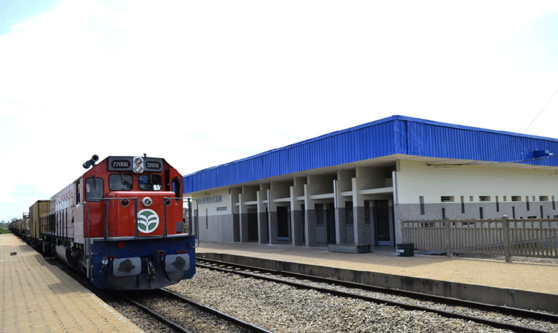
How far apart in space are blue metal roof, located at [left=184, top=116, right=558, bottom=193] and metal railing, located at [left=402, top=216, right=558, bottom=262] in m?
2.83

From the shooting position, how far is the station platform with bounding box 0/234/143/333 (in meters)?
7.08

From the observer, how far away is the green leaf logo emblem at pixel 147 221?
10570mm

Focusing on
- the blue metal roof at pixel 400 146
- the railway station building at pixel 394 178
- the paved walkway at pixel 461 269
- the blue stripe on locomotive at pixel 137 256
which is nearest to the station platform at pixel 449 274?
the paved walkway at pixel 461 269

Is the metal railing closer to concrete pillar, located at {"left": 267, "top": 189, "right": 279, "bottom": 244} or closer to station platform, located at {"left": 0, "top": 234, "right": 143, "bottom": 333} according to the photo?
concrete pillar, located at {"left": 267, "top": 189, "right": 279, "bottom": 244}

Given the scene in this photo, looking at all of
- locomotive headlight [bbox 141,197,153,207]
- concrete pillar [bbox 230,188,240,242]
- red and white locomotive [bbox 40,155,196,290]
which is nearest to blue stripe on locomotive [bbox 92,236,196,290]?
red and white locomotive [bbox 40,155,196,290]

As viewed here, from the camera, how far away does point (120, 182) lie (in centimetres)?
1111

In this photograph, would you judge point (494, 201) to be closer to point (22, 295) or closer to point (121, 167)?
point (121, 167)

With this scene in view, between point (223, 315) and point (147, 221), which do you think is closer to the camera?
point (223, 315)

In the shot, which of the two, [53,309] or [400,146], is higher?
[400,146]

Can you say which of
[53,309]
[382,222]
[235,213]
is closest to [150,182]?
[53,309]

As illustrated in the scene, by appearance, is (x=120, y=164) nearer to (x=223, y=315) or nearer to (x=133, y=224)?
(x=133, y=224)

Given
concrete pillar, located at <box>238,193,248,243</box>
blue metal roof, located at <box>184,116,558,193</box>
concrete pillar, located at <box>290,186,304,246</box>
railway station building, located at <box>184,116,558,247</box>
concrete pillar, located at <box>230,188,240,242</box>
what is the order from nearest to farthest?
blue metal roof, located at <box>184,116,558,193</box> < railway station building, located at <box>184,116,558,247</box> < concrete pillar, located at <box>290,186,304,246</box> < concrete pillar, located at <box>238,193,248,243</box> < concrete pillar, located at <box>230,188,240,242</box>

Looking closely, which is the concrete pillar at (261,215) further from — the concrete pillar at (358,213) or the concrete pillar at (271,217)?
the concrete pillar at (358,213)

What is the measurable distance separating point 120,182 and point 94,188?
63 centimetres
